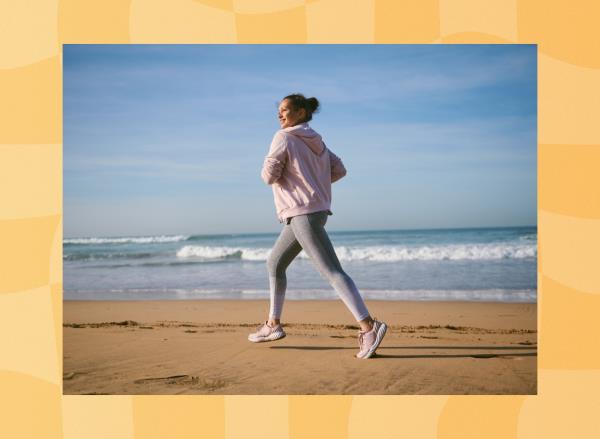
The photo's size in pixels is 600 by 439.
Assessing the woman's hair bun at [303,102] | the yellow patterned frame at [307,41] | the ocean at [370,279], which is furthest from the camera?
the ocean at [370,279]

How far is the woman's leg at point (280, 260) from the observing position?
345 centimetres

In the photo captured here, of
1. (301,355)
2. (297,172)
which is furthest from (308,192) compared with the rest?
(301,355)

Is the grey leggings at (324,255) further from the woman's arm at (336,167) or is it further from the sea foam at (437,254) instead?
the sea foam at (437,254)

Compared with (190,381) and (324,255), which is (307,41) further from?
(190,381)

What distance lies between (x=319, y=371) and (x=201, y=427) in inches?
27.8

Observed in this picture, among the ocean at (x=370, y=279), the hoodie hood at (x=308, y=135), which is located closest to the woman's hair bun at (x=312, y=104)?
the hoodie hood at (x=308, y=135)

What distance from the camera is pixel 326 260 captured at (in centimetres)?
320

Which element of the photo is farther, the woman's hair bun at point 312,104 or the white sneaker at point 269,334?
the white sneaker at point 269,334

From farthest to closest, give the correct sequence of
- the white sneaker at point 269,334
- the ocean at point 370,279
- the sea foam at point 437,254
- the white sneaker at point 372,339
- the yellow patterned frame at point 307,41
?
the sea foam at point 437,254
the ocean at point 370,279
the white sneaker at point 269,334
the white sneaker at point 372,339
the yellow patterned frame at point 307,41

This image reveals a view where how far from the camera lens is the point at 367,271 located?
33.7ft

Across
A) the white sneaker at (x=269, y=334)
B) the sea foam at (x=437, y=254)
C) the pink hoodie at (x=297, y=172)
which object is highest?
the pink hoodie at (x=297, y=172)

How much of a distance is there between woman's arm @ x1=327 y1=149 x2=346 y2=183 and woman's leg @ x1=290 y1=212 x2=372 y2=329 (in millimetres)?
366

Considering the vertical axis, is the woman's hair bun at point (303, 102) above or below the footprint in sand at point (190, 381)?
above

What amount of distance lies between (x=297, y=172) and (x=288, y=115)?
0.38m
